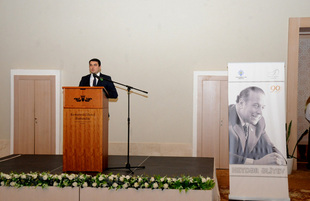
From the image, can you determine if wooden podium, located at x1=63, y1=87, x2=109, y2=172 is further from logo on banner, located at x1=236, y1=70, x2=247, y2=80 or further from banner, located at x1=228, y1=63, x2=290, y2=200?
logo on banner, located at x1=236, y1=70, x2=247, y2=80

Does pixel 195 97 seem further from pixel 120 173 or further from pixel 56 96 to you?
pixel 120 173

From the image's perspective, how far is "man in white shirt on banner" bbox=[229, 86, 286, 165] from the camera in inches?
199

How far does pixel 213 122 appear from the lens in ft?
25.3

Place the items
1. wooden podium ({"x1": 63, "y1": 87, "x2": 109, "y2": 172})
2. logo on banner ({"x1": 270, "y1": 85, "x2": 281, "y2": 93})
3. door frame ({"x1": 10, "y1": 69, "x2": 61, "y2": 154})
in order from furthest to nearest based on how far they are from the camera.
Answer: door frame ({"x1": 10, "y1": 69, "x2": 61, "y2": 154})
logo on banner ({"x1": 270, "y1": 85, "x2": 281, "y2": 93})
wooden podium ({"x1": 63, "y1": 87, "x2": 109, "y2": 172})

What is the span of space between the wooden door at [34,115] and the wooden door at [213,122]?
3.09 metres

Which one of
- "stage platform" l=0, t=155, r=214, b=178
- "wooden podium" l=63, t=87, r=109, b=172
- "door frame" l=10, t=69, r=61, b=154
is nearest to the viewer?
"wooden podium" l=63, t=87, r=109, b=172

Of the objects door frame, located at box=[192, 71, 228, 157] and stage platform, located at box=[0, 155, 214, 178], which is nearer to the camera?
stage platform, located at box=[0, 155, 214, 178]

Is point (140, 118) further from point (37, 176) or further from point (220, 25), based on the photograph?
point (37, 176)

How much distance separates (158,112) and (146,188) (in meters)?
3.62

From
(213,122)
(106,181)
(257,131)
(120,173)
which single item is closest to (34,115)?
(213,122)

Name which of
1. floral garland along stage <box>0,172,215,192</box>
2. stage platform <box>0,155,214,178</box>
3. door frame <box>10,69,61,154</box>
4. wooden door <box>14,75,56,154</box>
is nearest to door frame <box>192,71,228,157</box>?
stage platform <box>0,155,214,178</box>

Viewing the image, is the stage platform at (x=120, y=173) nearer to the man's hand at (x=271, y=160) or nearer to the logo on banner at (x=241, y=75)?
the man's hand at (x=271, y=160)

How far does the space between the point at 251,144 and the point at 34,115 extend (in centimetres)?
481

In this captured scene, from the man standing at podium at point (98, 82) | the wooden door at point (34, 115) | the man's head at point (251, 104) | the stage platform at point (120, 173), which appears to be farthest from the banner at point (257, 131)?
the wooden door at point (34, 115)
